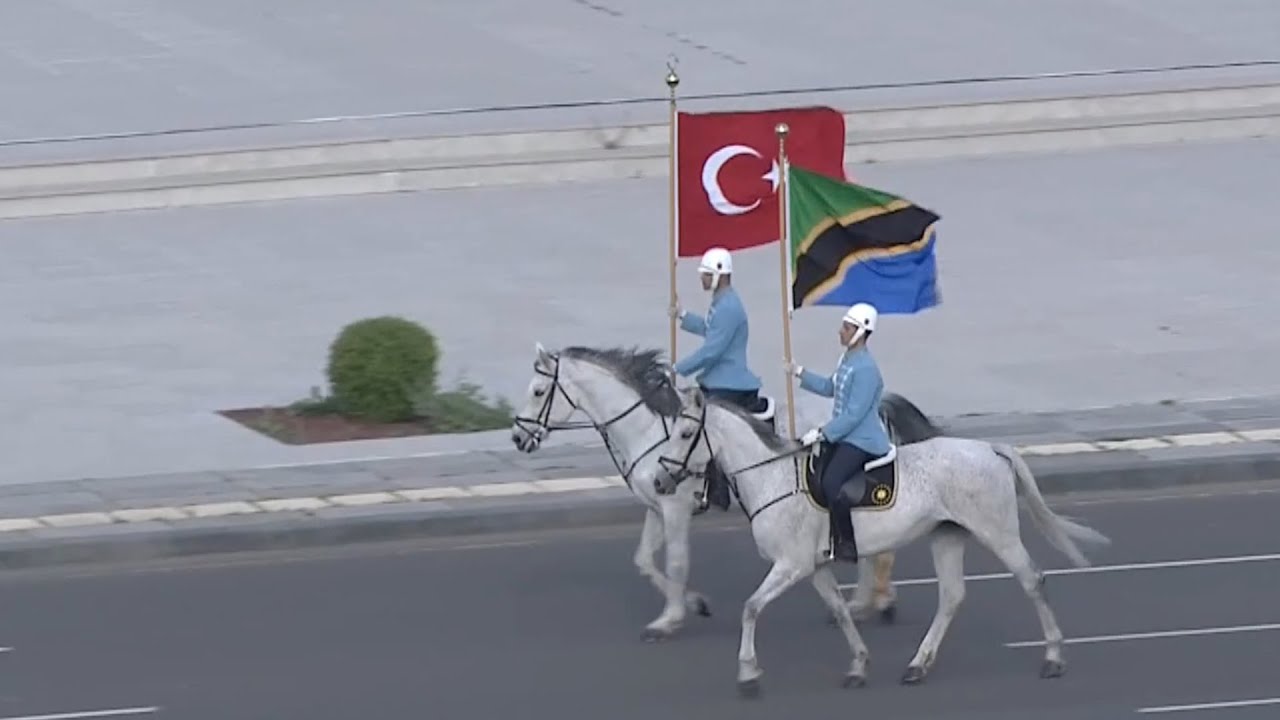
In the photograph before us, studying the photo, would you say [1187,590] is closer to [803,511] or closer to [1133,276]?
[803,511]

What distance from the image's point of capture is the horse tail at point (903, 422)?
1406 cm

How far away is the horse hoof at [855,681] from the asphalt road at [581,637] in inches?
1.8

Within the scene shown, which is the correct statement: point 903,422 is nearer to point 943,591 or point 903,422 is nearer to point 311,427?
point 943,591

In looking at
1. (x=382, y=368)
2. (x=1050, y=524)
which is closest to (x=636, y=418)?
(x=1050, y=524)

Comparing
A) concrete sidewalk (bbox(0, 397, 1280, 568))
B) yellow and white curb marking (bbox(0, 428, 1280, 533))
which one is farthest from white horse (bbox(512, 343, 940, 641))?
yellow and white curb marking (bbox(0, 428, 1280, 533))

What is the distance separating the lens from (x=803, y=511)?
13.0m

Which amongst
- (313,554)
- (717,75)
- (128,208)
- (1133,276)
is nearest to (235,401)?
(313,554)

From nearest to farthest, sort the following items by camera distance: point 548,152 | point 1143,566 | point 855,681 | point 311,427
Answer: point 855,681 < point 1143,566 < point 311,427 < point 548,152

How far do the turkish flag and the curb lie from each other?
110 inches

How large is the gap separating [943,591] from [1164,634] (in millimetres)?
1571

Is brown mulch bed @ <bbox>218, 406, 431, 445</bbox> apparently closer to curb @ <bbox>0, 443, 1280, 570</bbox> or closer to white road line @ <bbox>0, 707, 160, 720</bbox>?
curb @ <bbox>0, 443, 1280, 570</bbox>

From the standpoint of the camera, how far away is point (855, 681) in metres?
13.1

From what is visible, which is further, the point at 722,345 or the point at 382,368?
the point at 382,368

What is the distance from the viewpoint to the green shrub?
63.9 ft
